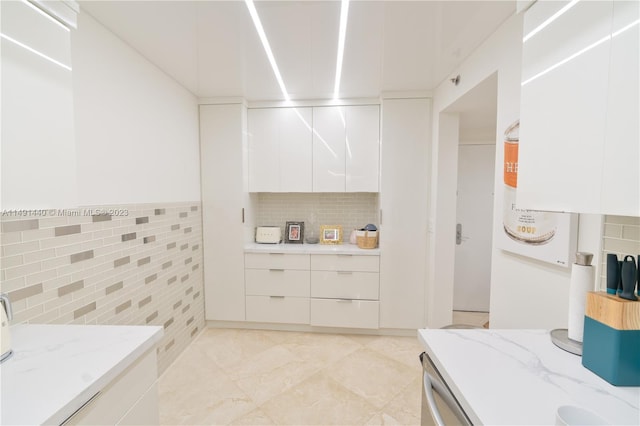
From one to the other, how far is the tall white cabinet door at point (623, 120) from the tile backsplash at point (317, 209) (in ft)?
8.01

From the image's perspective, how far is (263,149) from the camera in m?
2.82

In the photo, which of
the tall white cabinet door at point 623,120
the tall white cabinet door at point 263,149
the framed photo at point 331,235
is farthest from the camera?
the framed photo at point 331,235

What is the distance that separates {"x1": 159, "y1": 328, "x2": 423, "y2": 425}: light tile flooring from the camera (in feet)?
5.54

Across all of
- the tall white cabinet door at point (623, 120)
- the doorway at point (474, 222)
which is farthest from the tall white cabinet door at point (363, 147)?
the tall white cabinet door at point (623, 120)

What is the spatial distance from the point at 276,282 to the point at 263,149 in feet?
4.73

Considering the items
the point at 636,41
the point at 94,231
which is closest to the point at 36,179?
the point at 94,231

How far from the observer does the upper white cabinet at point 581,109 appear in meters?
0.61

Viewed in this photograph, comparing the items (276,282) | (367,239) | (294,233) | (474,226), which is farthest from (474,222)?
(276,282)

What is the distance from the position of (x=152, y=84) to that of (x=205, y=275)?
6.02ft

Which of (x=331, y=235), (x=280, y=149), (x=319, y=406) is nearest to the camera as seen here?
(x=319, y=406)

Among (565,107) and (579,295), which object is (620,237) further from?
(565,107)

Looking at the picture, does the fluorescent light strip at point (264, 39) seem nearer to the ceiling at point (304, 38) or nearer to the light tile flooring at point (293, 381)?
the ceiling at point (304, 38)

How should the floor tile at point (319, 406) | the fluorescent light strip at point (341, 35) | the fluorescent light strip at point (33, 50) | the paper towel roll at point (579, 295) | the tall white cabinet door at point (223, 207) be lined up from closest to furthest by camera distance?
the fluorescent light strip at point (33, 50)
the paper towel roll at point (579, 295)
the fluorescent light strip at point (341, 35)
the floor tile at point (319, 406)
the tall white cabinet door at point (223, 207)

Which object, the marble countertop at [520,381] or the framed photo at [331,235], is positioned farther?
the framed photo at [331,235]
